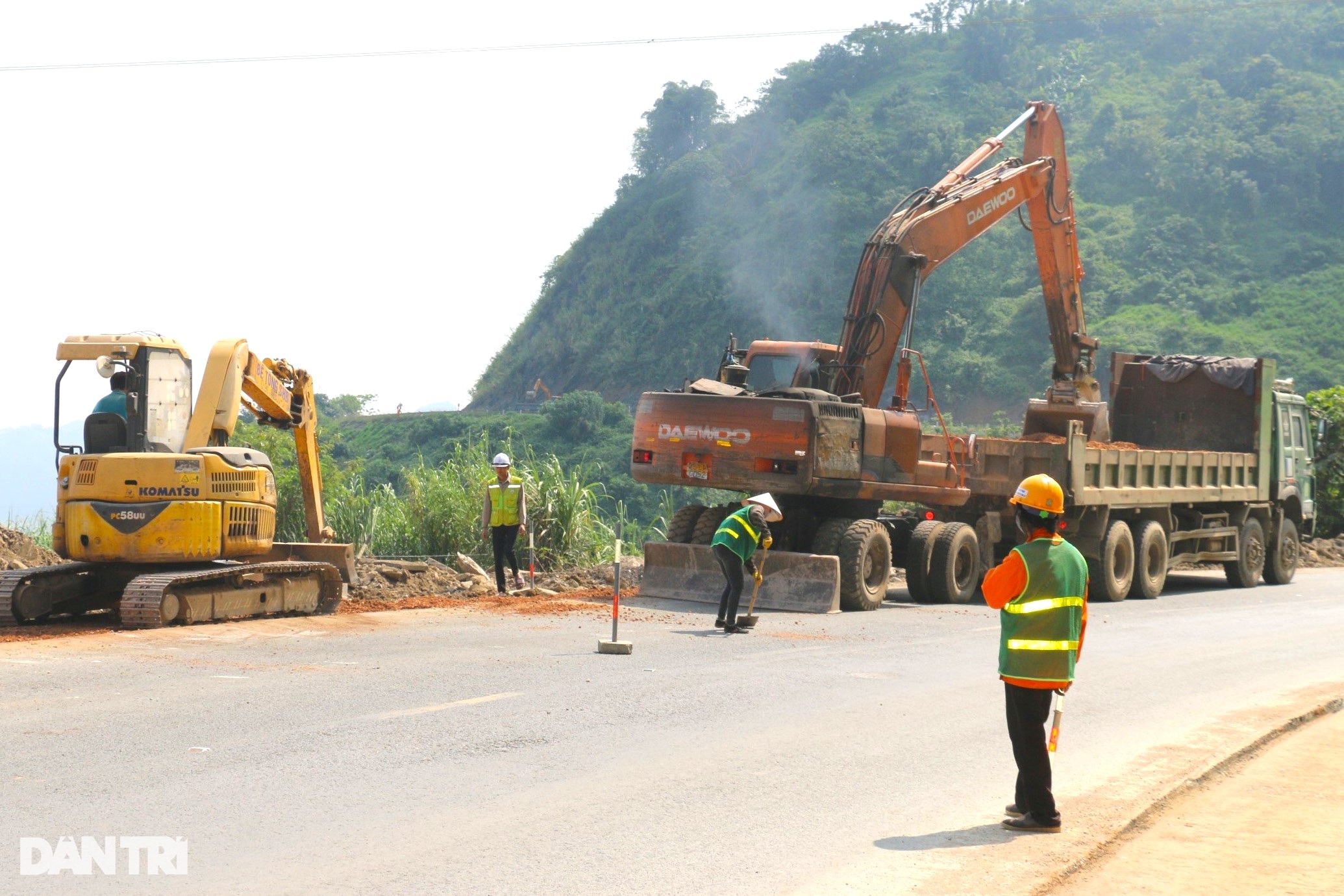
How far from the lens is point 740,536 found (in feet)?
49.5

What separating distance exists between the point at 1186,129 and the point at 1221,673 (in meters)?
92.1

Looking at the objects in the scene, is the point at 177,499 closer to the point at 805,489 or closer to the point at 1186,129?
the point at 805,489

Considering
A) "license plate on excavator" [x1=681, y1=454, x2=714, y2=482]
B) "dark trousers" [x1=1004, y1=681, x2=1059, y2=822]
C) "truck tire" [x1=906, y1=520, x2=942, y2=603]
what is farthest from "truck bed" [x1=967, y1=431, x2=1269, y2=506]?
"dark trousers" [x1=1004, y1=681, x2=1059, y2=822]

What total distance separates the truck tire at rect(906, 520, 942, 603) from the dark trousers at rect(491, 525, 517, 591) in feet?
Result: 17.2

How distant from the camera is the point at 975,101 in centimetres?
11000

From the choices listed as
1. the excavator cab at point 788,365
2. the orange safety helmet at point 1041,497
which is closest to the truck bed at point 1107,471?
the excavator cab at point 788,365

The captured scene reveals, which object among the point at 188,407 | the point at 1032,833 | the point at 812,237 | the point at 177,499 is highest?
the point at 812,237

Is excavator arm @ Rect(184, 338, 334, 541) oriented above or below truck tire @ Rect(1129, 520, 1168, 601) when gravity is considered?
above

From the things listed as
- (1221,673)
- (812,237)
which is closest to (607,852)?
(1221,673)

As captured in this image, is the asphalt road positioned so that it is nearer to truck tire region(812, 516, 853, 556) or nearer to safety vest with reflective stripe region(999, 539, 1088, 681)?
safety vest with reflective stripe region(999, 539, 1088, 681)

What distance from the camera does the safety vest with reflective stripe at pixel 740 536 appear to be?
1498 cm

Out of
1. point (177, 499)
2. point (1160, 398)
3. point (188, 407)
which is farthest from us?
point (1160, 398)

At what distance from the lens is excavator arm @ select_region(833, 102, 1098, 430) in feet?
62.8

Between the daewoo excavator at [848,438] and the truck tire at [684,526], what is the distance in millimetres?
18
